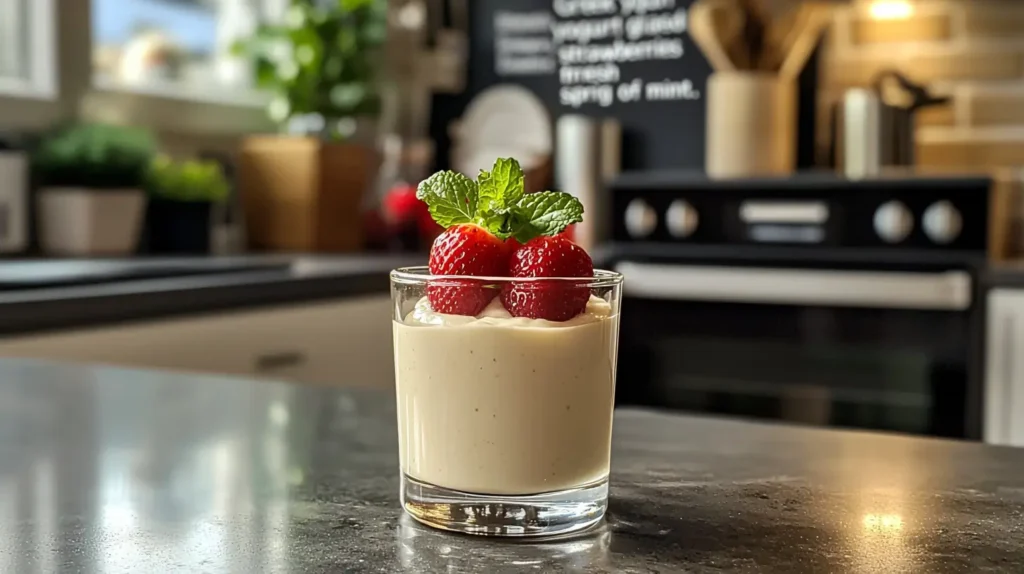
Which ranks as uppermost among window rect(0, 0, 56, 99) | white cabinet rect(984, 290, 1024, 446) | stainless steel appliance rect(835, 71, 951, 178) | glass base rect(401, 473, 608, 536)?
window rect(0, 0, 56, 99)

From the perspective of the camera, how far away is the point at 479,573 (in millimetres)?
474

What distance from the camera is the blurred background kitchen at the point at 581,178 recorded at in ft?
6.48

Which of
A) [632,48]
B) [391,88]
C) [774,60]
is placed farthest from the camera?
[391,88]

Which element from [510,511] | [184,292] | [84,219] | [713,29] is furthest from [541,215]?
[713,29]

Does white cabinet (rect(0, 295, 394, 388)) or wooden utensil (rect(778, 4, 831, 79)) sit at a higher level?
wooden utensil (rect(778, 4, 831, 79))

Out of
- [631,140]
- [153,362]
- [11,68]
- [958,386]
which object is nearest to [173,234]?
[11,68]

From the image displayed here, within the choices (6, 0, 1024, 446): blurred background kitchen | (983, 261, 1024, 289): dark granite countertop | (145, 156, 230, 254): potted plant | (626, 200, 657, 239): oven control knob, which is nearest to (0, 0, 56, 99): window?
(6, 0, 1024, 446): blurred background kitchen

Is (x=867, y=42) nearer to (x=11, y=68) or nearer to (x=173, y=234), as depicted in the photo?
(x=173, y=234)

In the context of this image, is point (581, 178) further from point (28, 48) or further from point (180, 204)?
point (28, 48)

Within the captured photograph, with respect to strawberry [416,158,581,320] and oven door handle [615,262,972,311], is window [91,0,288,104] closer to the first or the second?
oven door handle [615,262,972,311]

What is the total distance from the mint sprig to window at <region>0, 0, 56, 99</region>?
1.82 m

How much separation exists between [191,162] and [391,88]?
794mm

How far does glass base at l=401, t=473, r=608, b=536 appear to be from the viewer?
0.55 meters

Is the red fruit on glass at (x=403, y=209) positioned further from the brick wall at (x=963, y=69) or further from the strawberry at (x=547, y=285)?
the strawberry at (x=547, y=285)
